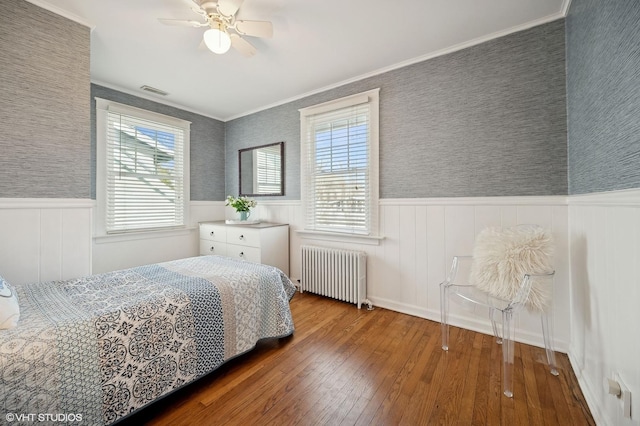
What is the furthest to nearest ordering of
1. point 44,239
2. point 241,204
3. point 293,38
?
point 241,204, point 293,38, point 44,239

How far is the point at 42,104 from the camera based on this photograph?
1798mm

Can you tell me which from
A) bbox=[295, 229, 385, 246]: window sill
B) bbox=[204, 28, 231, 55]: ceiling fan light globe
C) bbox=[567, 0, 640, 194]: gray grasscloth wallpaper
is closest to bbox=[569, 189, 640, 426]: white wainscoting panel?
bbox=[567, 0, 640, 194]: gray grasscloth wallpaper

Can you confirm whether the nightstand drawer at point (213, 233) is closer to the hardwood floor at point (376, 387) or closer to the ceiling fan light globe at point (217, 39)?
the hardwood floor at point (376, 387)

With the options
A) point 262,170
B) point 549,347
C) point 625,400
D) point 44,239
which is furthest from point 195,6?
point 549,347

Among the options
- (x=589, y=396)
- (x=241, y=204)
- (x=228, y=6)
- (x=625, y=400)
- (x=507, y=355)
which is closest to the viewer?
(x=625, y=400)

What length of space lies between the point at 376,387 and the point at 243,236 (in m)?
2.18

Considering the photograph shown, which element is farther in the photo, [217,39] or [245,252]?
[245,252]

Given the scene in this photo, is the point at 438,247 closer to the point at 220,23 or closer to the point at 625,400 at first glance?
the point at 625,400

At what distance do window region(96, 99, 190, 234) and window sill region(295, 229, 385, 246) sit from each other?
6.11 ft

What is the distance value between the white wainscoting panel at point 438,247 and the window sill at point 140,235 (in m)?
2.15

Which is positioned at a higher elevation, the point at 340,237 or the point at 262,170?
the point at 262,170

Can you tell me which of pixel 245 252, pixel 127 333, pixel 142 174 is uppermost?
pixel 142 174

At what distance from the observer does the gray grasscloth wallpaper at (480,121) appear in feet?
6.23

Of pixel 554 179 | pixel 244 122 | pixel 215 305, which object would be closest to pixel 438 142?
pixel 554 179
